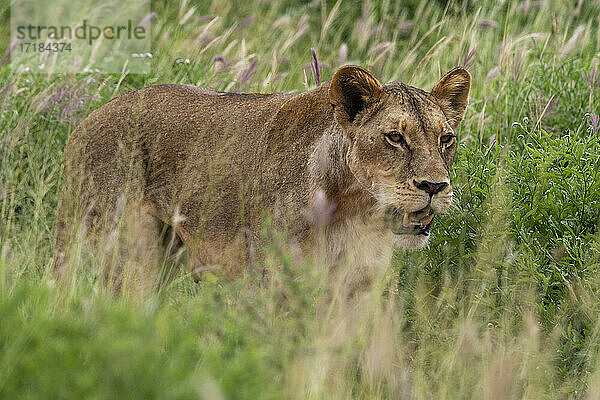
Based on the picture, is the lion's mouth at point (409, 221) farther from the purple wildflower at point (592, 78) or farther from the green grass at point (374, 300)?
the purple wildflower at point (592, 78)

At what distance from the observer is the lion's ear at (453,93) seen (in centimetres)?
444

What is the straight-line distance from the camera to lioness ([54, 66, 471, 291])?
4.07 meters

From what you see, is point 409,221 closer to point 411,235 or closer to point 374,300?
point 411,235

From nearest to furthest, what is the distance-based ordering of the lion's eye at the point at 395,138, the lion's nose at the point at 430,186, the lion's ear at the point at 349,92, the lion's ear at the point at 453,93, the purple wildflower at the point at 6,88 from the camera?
the lion's nose at the point at 430,186, the lion's eye at the point at 395,138, the lion's ear at the point at 349,92, the lion's ear at the point at 453,93, the purple wildflower at the point at 6,88

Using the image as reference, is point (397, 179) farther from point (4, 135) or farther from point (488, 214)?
point (4, 135)

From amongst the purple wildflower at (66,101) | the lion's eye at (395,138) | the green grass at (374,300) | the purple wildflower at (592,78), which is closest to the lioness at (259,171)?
the lion's eye at (395,138)

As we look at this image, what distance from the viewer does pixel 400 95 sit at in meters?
4.19

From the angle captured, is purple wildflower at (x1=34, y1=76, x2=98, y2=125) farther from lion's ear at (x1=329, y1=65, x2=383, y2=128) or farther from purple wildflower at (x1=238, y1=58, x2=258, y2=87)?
lion's ear at (x1=329, y1=65, x2=383, y2=128)

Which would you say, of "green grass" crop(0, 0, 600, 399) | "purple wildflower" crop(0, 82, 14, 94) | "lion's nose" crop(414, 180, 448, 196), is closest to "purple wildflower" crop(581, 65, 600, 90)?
"green grass" crop(0, 0, 600, 399)

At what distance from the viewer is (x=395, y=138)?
13.3ft

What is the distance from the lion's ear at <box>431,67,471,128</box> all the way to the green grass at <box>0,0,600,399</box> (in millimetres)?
398

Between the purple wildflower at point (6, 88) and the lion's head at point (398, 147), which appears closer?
the lion's head at point (398, 147)

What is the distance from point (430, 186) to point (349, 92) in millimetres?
587

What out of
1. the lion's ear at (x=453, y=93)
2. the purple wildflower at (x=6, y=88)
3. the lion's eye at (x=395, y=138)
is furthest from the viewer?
the purple wildflower at (x=6, y=88)
